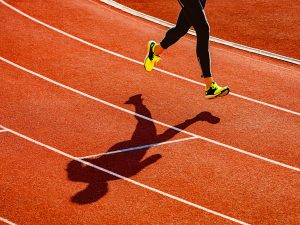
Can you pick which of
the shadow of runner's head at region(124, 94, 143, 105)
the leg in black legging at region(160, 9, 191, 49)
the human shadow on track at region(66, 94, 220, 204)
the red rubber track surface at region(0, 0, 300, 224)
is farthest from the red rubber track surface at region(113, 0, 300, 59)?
the human shadow on track at region(66, 94, 220, 204)

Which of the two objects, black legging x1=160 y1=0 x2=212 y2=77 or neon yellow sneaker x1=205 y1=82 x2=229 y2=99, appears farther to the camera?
neon yellow sneaker x1=205 y1=82 x2=229 y2=99

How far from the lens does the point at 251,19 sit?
11898mm

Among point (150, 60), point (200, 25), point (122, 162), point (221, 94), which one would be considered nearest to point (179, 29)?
point (200, 25)

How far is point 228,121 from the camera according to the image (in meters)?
7.70

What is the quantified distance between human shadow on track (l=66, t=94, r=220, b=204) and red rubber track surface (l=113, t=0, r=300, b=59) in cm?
359

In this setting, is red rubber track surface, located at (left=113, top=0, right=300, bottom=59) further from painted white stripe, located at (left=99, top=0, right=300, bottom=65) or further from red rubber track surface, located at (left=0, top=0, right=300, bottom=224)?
red rubber track surface, located at (left=0, top=0, right=300, bottom=224)

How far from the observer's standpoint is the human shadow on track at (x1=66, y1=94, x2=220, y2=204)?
599cm

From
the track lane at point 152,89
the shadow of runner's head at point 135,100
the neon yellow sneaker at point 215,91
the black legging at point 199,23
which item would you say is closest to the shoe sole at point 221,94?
the neon yellow sneaker at point 215,91

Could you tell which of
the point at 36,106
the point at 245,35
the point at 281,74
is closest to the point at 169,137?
the point at 36,106

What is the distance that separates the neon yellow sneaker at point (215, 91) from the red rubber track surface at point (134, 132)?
0.24m

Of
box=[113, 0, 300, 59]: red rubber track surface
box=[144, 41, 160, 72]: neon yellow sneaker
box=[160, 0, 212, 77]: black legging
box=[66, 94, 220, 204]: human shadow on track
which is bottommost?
box=[66, 94, 220, 204]: human shadow on track

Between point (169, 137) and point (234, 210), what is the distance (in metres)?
1.76

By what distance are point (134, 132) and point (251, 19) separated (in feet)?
18.7

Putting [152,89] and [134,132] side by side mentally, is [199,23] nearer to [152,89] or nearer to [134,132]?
[152,89]
